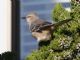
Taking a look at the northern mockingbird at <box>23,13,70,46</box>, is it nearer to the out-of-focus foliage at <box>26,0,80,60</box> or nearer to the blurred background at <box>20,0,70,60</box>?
the out-of-focus foliage at <box>26,0,80,60</box>

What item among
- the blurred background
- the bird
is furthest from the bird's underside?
the blurred background

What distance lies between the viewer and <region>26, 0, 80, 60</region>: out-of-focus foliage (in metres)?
1.58

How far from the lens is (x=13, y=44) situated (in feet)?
8.28

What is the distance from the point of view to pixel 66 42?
1.58m

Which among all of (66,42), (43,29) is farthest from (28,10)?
(66,42)

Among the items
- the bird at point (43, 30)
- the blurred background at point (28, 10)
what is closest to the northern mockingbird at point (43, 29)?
the bird at point (43, 30)

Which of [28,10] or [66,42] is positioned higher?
[28,10]

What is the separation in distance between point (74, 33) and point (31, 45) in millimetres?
782

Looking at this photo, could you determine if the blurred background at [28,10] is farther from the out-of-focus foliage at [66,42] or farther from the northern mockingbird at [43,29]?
the out-of-focus foliage at [66,42]

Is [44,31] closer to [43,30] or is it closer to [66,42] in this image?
[43,30]

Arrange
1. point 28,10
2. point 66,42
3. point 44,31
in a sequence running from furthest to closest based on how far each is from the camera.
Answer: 1. point 28,10
2. point 44,31
3. point 66,42

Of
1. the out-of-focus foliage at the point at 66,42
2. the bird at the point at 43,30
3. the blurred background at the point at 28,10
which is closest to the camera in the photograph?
the out-of-focus foliage at the point at 66,42

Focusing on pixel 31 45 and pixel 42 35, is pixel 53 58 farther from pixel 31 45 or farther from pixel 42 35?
pixel 31 45

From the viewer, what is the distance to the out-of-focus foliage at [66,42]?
1575 millimetres
